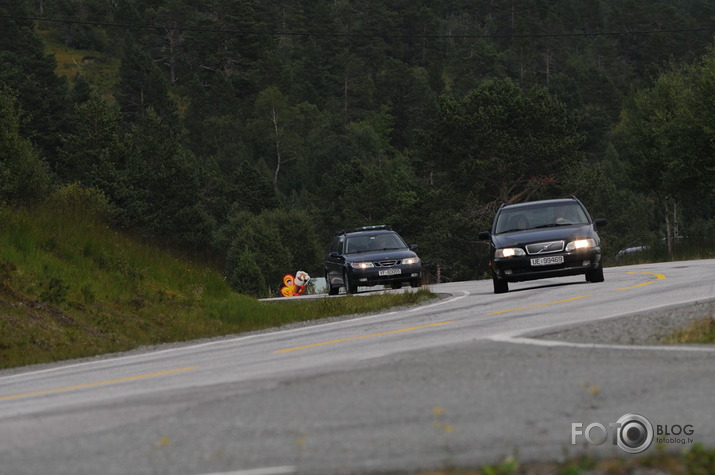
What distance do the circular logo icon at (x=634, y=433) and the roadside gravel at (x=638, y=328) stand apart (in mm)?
3890

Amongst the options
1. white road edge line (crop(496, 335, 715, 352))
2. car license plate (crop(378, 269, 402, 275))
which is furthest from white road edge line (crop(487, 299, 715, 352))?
car license plate (crop(378, 269, 402, 275))

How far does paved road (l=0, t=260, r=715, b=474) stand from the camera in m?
6.30

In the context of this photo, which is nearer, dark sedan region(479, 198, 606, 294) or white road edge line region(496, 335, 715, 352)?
white road edge line region(496, 335, 715, 352)

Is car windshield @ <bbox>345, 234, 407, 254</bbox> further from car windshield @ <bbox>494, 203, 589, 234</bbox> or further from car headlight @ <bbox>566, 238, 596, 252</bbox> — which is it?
car headlight @ <bbox>566, 238, 596, 252</bbox>

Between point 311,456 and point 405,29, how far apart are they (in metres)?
189

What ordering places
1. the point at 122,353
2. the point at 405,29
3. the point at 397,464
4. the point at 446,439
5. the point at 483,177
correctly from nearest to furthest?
the point at 397,464 → the point at 446,439 → the point at 122,353 → the point at 483,177 → the point at 405,29

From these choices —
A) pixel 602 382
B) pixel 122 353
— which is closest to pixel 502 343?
pixel 602 382

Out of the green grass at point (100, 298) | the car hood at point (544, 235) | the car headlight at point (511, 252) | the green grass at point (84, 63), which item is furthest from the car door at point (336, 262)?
the green grass at point (84, 63)

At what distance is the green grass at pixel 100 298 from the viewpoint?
16.8 m

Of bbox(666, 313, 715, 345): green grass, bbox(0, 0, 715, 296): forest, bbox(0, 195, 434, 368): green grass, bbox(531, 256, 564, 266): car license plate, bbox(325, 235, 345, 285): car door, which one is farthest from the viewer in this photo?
bbox(0, 0, 715, 296): forest

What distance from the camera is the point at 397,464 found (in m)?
5.99

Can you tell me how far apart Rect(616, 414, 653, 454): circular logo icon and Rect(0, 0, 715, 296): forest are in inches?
668

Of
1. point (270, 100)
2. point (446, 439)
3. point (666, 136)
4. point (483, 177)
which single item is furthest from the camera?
point (270, 100)

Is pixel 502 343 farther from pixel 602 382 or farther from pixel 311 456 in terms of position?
pixel 311 456
